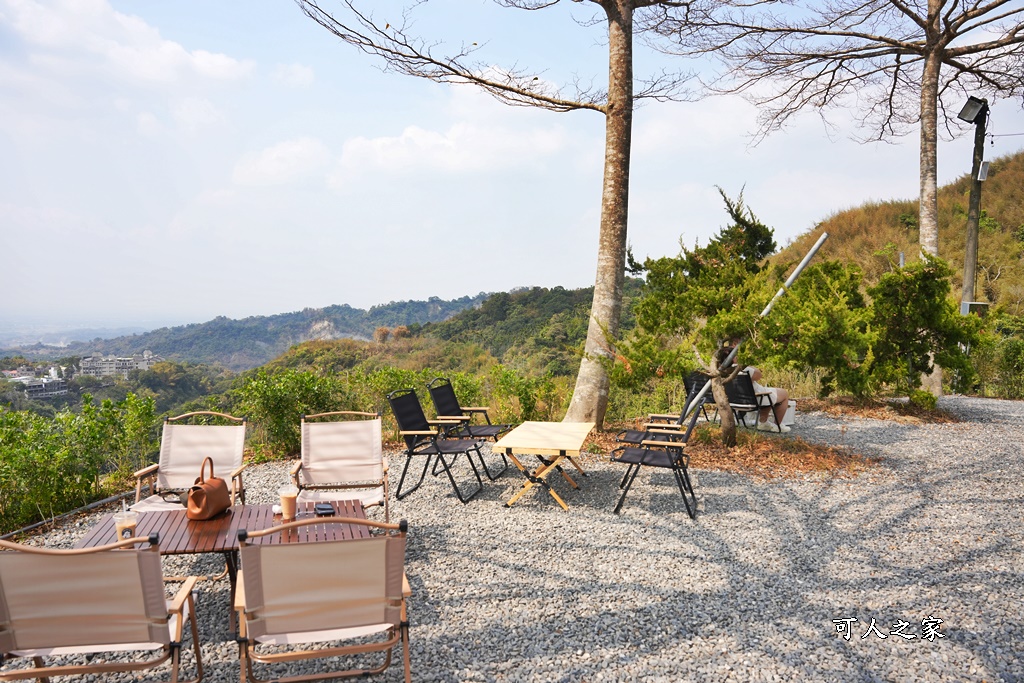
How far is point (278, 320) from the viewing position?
48.2 m

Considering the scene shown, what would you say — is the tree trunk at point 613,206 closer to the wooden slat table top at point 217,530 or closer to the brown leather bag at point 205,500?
the wooden slat table top at point 217,530

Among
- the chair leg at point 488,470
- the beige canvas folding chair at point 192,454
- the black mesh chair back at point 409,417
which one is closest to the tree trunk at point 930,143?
the chair leg at point 488,470

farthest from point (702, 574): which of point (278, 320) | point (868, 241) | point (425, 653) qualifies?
point (278, 320)

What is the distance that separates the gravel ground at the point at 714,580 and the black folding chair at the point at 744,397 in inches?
64.4

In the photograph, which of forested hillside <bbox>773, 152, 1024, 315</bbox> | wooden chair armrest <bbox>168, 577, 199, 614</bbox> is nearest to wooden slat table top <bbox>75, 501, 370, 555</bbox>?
wooden chair armrest <bbox>168, 577, 199, 614</bbox>

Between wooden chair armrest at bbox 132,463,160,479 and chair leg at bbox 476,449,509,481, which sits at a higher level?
wooden chair armrest at bbox 132,463,160,479

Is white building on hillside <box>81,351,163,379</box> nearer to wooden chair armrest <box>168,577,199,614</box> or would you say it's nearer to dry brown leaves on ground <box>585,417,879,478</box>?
dry brown leaves on ground <box>585,417,879,478</box>

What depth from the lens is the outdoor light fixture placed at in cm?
1099

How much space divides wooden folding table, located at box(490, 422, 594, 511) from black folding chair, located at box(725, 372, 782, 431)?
2.56m

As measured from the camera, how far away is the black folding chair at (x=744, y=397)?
723cm

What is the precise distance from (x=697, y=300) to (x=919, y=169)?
7.26 metres

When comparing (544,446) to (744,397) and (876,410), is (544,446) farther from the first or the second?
(876,410)

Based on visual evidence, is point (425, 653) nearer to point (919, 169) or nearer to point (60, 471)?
point (60, 471)

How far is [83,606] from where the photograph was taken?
2.23 m
